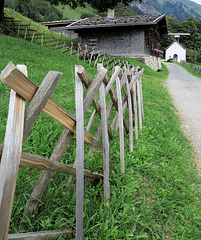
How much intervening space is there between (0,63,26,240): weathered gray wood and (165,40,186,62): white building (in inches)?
2722

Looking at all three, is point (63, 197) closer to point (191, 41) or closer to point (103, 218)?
point (103, 218)

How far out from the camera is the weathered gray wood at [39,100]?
1.19m

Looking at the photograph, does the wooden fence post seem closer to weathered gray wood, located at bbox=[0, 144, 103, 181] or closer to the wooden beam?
weathered gray wood, located at bbox=[0, 144, 103, 181]

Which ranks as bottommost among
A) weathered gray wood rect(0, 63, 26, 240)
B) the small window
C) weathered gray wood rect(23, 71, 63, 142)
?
weathered gray wood rect(0, 63, 26, 240)

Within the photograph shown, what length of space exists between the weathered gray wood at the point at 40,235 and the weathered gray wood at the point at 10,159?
1.57 ft

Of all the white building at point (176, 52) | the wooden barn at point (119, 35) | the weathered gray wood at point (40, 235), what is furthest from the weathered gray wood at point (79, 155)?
the white building at point (176, 52)

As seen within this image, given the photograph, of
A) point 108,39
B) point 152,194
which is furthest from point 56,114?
point 108,39

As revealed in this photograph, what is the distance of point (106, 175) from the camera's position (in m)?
2.17

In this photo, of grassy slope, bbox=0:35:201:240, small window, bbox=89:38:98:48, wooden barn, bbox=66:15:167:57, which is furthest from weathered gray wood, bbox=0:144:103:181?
small window, bbox=89:38:98:48

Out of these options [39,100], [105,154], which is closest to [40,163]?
[39,100]

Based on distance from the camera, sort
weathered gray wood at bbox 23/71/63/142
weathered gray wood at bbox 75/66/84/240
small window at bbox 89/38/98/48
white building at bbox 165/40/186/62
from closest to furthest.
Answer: weathered gray wood at bbox 23/71/63/142, weathered gray wood at bbox 75/66/84/240, small window at bbox 89/38/98/48, white building at bbox 165/40/186/62

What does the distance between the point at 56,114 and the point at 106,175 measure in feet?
3.50

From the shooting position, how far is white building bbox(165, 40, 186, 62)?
6210 cm

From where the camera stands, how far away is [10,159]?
1.07 meters
